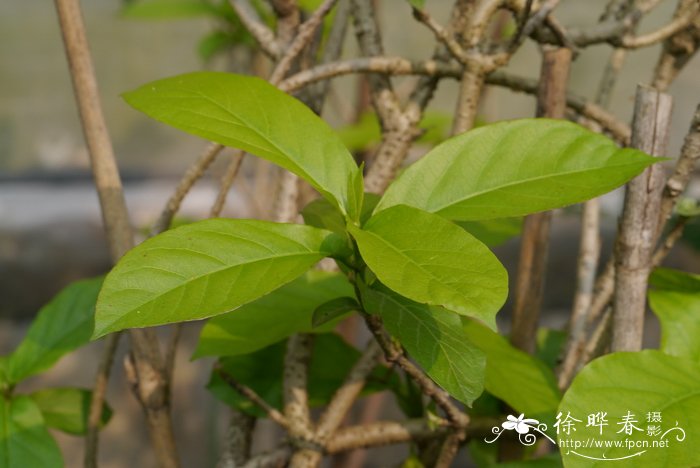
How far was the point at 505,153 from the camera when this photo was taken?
344mm

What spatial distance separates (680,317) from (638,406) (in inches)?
3.7

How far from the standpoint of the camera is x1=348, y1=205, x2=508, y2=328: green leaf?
10.6 inches

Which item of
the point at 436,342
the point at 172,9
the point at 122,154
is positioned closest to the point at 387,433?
the point at 436,342

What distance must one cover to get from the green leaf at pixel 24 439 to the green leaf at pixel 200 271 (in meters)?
0.19

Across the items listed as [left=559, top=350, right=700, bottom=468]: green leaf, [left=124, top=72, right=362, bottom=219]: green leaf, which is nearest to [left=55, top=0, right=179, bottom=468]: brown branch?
[left=124, top=72, right=362, bottom=219]: green leaf

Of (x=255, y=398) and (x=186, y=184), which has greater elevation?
(x=186, y=184)

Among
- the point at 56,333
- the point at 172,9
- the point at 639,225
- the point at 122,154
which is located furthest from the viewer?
the point at 122,154

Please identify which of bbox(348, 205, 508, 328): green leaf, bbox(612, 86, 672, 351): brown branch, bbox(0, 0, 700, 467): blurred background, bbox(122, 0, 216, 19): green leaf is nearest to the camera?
bbox(348, 205, 508, 328): green leaf

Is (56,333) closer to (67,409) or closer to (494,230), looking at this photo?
(67,409)

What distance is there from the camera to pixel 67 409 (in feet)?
1.70

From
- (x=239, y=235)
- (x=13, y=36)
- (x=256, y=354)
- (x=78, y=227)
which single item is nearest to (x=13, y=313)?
(x=78, y=227)

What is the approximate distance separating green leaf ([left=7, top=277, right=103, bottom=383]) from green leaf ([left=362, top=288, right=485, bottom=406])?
0.80 feet

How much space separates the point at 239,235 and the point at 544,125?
0.46ft

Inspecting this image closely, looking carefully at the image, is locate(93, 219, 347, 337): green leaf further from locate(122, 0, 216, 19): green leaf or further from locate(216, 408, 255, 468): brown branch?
locate(122, 0, 216, 19): green leaf
